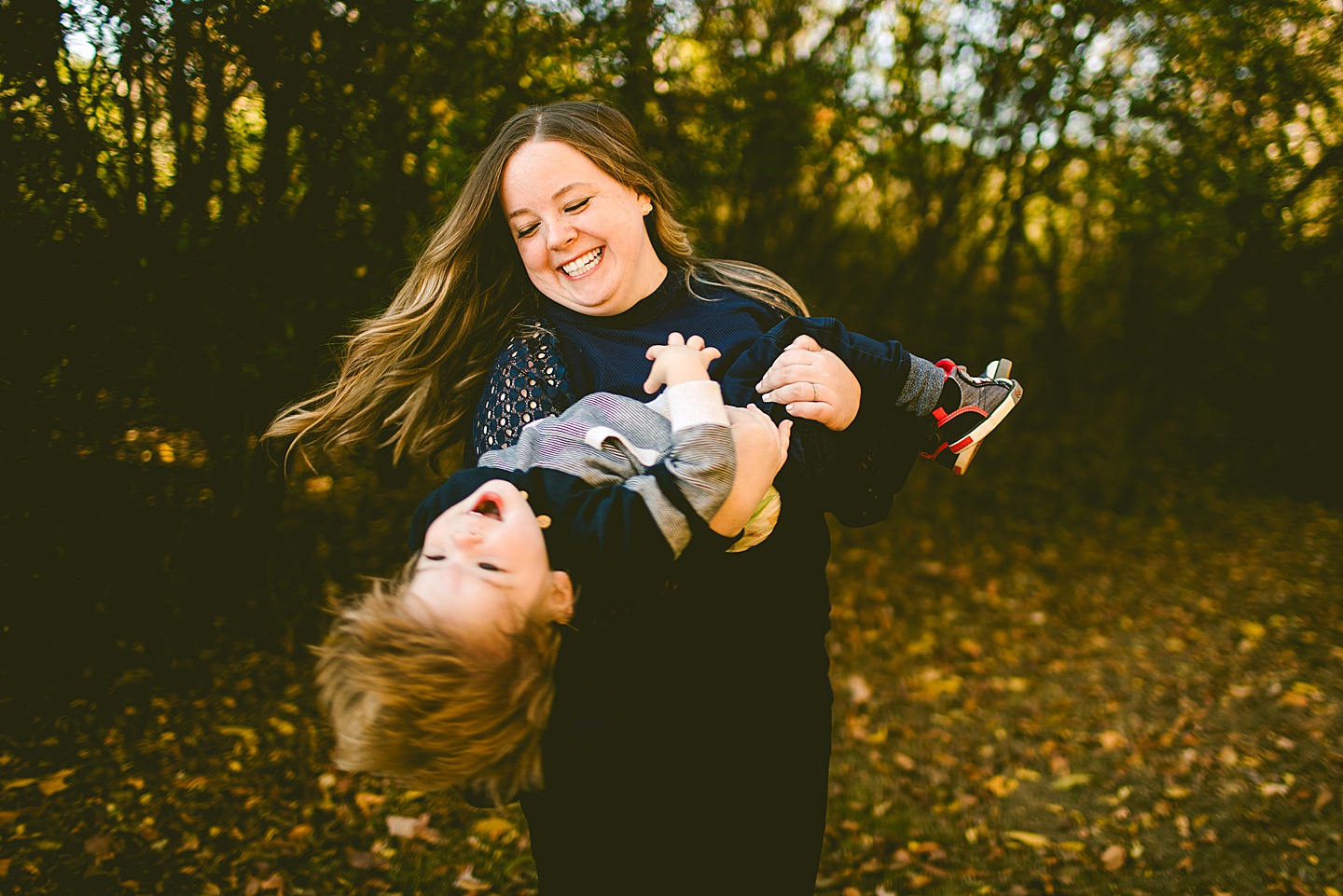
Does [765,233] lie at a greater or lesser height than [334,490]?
greater

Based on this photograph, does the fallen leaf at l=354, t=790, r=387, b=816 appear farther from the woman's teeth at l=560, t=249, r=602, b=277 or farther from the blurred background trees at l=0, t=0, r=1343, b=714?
the woman's teeth at l=560, t=249, r=602, b=277

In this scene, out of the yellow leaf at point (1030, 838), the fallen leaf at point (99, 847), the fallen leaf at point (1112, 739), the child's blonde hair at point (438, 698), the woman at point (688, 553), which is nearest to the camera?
the child's blonde hair at point (438, 698)

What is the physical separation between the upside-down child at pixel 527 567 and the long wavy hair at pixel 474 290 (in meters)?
0.56

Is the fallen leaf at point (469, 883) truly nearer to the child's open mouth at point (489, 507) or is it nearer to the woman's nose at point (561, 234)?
the child's open mouth at point (489, 507)

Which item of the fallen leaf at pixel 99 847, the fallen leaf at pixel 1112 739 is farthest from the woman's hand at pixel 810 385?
the fallen leaf at pixel 1112 739

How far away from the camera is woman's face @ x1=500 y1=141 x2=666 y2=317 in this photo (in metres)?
2.02

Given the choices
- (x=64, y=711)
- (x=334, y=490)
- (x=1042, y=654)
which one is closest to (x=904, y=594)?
(x=1042, y=654)

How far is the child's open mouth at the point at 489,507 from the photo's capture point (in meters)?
1.67

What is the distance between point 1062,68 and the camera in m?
4.69

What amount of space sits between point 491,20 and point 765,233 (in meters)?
2.35

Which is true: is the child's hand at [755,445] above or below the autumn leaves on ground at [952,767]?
above

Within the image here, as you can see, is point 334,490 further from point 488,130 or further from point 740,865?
point 740,865

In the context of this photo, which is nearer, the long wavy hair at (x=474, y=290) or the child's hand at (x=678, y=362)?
the child's hand at (x=678, y=362)

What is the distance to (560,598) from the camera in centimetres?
170
